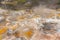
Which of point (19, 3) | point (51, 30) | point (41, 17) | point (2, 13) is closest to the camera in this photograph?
point (51, 30)

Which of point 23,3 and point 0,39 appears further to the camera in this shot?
→ point 23,3

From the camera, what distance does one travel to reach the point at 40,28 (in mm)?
4230

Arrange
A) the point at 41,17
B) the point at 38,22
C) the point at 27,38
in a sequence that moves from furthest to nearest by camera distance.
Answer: the point at 41,17 → the point at 38,22 → the point at 27,38

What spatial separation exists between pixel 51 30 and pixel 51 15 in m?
1.12

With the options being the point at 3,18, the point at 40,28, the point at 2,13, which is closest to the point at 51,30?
the point at 40,28

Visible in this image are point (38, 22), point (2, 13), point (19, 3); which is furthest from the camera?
point (19, 3)

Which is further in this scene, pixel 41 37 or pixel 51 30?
pixel 51 30

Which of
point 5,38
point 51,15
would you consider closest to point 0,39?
point 5,38

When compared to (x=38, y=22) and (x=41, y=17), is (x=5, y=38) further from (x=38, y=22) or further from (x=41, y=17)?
(x=41, y=17)

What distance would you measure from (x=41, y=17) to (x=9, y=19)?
96cm

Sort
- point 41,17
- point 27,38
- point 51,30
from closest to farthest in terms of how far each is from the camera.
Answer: point 27,38 < point 51,30 < point 41,17

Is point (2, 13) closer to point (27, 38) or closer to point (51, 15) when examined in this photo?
point (51, 15)

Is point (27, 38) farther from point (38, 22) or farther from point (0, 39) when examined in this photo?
point (38, 22)

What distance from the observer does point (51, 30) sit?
4164 millimetres
